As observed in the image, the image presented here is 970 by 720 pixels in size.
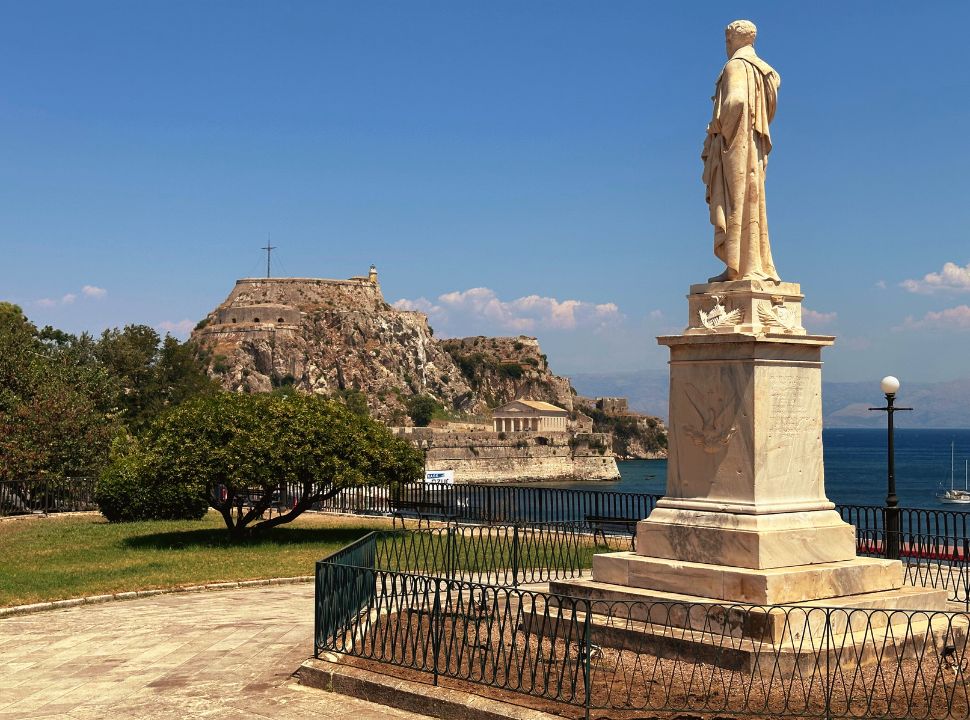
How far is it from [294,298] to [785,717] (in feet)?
439

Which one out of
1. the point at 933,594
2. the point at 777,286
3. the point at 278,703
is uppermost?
the point at 777,286

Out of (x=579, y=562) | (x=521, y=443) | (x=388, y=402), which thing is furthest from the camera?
(x=388, y=402)

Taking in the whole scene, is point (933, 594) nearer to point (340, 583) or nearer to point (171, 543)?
point (340, 583)

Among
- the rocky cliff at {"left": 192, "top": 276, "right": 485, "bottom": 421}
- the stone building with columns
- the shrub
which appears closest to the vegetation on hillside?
the rocky cliff at {"left": 192, "top": 276, "right": 485, "bottom": 421}

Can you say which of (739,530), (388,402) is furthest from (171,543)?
(388,402)

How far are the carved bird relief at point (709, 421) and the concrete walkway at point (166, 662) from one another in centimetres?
353

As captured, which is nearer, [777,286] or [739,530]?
[739,530]

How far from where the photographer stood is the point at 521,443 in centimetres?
10269

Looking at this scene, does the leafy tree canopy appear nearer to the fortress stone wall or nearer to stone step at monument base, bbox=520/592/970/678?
stone step at monument base, bbox=520/592/970/678

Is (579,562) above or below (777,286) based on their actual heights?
below

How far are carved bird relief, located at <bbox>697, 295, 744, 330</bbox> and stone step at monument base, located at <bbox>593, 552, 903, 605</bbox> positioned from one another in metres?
2.12

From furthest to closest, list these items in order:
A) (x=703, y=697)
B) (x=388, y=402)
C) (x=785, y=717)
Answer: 1. (x=388, y=402)
2. (x=703, y=697)
3. (x=785, y=717)

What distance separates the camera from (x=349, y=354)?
438ft

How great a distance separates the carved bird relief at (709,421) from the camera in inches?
396
